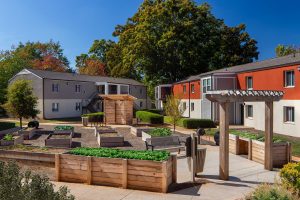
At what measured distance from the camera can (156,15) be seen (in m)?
52.0

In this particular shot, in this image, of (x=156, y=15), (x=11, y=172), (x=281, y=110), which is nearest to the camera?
(x=11, y=172)

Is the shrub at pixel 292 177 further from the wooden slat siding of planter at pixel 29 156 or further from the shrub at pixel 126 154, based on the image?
the wooden slat siding of planter at pixel 29 156

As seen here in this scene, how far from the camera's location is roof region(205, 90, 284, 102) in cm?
1155

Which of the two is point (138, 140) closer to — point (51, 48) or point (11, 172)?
point (11, 172)

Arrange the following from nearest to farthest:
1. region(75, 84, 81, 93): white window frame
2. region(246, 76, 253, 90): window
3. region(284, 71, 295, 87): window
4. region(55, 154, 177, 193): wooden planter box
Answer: region(55, 154, 177, 193): wooden planter box
region(284, 71, 295, 87): window
region(246, 76, 253, 90): window
region(75, 84, 81, 93): white window frame

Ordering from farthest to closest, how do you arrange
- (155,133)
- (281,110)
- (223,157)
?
1. (281,110)
2. (155,133)
3. (223,157)

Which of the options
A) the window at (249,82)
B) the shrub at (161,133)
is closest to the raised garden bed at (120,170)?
the shrub at (161,133)

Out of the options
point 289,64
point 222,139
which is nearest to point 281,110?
point 289,64

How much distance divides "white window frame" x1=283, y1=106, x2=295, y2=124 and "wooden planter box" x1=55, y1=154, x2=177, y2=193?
18.2 meters

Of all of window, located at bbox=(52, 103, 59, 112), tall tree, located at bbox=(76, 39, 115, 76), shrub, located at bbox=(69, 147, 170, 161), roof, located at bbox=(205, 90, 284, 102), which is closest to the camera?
shrub, located at bbox=(69, 147, 170, 161)

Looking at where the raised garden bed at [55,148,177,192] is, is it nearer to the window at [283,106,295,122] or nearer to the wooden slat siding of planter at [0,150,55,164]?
the wooden slat siding of planter at [0,150,55,164]

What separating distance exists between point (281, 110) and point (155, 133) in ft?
39.5

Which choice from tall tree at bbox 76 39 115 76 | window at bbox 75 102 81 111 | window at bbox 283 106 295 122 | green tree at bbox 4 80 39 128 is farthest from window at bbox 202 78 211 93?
tall tree at bbox 76 39 115 76

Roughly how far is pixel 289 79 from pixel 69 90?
33.5 m
